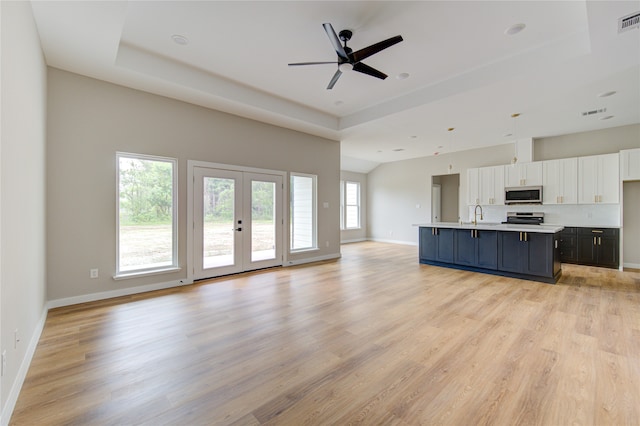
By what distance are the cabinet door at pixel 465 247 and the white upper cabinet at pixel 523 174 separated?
2.76 meters

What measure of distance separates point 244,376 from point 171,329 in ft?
4.27

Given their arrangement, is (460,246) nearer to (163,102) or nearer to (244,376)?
(244,376)

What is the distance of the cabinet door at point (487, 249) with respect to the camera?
17.3ft

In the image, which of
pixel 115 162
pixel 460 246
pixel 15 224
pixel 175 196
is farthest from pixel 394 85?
pixel 15 224

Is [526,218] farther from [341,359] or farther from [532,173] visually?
[341,359]

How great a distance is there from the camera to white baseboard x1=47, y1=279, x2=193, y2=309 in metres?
3.64

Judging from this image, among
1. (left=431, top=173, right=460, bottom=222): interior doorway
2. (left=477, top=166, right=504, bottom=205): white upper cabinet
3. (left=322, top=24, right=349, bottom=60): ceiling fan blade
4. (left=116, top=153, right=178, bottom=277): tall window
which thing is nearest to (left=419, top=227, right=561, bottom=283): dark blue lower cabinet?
(left=477, top=166, right=504, bottom=205): white upper cabinet

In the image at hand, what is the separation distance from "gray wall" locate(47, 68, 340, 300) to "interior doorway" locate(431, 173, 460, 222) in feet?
25.9

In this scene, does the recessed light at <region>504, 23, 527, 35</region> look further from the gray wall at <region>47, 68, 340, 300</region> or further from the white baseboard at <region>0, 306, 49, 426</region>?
the white baseboard at <region>0, 306, 49, 426</region>

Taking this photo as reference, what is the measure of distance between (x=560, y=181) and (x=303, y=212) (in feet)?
19.8

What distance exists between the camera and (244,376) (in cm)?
213

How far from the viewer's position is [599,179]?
6012 millimetres

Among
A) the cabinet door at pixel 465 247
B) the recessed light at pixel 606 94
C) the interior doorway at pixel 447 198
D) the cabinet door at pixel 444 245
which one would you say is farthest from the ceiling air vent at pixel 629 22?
the interior doorway at pixel 447 198

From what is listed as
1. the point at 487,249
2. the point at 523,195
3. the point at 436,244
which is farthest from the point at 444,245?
the point at 523,195
